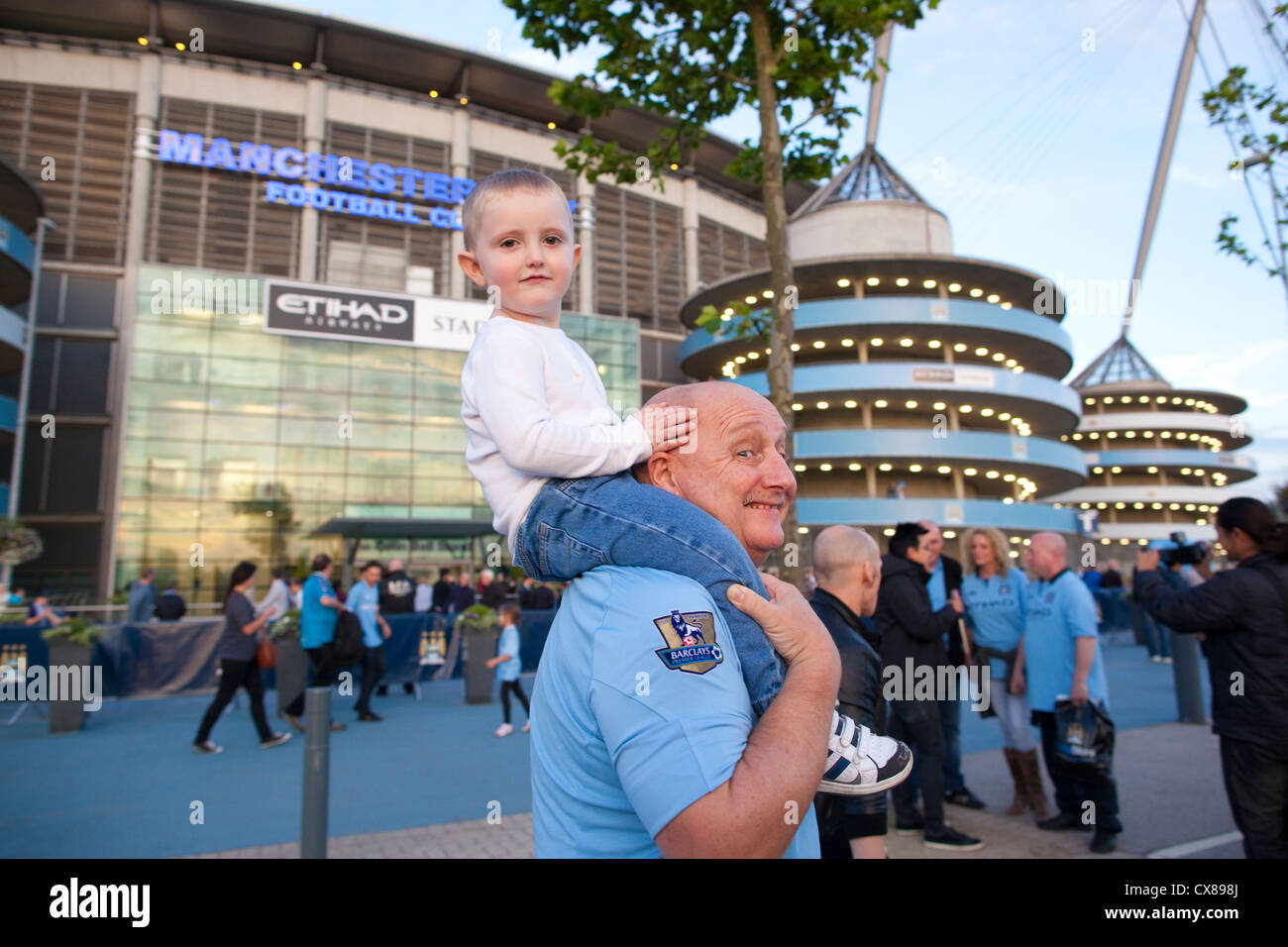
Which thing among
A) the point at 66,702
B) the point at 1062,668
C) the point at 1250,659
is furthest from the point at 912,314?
the point at 66,702

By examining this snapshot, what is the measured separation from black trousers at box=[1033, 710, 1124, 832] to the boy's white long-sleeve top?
5588 millimetres

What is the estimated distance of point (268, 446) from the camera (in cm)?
2894

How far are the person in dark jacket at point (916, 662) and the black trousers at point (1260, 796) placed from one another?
1915 mm

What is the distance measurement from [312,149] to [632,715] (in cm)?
3801

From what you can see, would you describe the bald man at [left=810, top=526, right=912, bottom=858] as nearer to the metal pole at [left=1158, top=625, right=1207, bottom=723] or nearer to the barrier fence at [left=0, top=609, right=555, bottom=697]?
the barrier fence at [left=0, top=609, right=555, bottom=697]

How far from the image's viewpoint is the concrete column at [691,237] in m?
40.4

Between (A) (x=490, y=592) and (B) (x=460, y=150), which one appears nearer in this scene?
(A) (x=490, y=592)

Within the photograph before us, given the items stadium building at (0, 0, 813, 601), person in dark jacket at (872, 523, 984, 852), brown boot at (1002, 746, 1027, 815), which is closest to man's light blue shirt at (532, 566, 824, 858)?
person in dark jacket at (872, 523, 984, 852)

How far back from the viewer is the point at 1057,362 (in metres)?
42.2

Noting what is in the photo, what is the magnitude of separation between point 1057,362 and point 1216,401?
119 ft

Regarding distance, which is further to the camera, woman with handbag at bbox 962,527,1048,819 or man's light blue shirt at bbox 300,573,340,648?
man's light blue shirt at bbox 300,573,340,648

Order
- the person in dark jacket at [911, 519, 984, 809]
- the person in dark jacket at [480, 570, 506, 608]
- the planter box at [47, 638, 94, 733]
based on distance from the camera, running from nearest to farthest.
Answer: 1. the person in dark jacket at [911, 519, 984, 809]
2. the planter box at [47, 638, 94, 733]
3. the person in dark jacket at [480, 570, 506, 608]

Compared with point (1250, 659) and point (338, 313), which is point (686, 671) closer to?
point (1250, 659)

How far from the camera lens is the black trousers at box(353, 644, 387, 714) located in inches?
423
